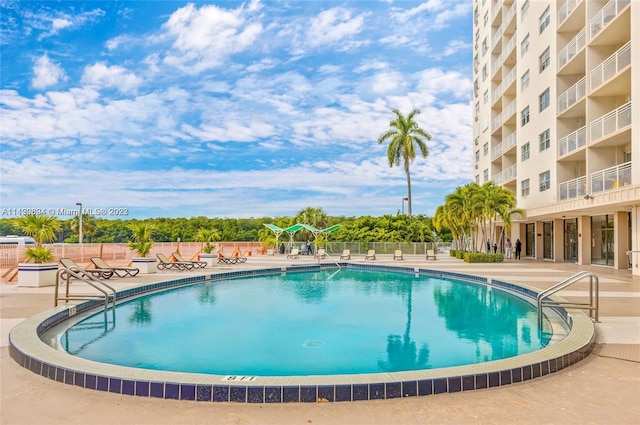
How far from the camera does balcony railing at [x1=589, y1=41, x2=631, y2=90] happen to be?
1700 centimetres

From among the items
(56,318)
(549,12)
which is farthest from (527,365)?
(549,12)

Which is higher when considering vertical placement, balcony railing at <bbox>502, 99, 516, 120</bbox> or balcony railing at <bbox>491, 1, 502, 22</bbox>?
balcony railing at <bbox>491, 1, 502, 22</bbox>

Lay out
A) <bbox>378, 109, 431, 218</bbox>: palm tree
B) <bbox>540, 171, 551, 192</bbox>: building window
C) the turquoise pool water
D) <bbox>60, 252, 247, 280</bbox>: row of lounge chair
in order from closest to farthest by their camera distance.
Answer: the turquoise pool water
<bbox>60, 252, 247, 280</bbox>: row of lounge chair
<bbox>540, 171, 551, 192</bbox>: building window
<bbox>378, 109, 431, 218</bbox>: palm tree

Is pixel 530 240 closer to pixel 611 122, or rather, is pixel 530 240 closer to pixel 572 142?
pixel 572 142

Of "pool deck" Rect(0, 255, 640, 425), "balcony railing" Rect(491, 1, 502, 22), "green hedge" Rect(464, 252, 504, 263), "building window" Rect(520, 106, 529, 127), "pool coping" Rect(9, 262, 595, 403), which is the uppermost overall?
"balcony railing" Rect(491, 1, 502, 22)

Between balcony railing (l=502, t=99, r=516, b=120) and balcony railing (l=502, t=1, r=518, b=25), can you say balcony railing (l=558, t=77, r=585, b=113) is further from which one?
balcony railing (l=502, t=1, r=518, b=25)

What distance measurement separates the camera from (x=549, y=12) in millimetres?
24625

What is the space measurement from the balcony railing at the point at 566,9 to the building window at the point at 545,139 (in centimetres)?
589

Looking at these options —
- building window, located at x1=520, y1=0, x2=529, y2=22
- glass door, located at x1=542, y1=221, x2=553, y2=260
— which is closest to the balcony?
glass door, located at x1=542, y1=221, x2=553, y2=260

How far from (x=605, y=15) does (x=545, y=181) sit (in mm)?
9262

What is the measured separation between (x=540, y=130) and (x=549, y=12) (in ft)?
21.9

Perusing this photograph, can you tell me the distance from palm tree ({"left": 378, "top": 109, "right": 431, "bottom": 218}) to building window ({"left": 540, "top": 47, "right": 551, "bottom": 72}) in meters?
14.5

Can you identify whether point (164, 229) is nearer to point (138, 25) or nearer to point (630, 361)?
point (138, 25)

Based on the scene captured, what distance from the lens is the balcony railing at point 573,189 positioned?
1999cm
